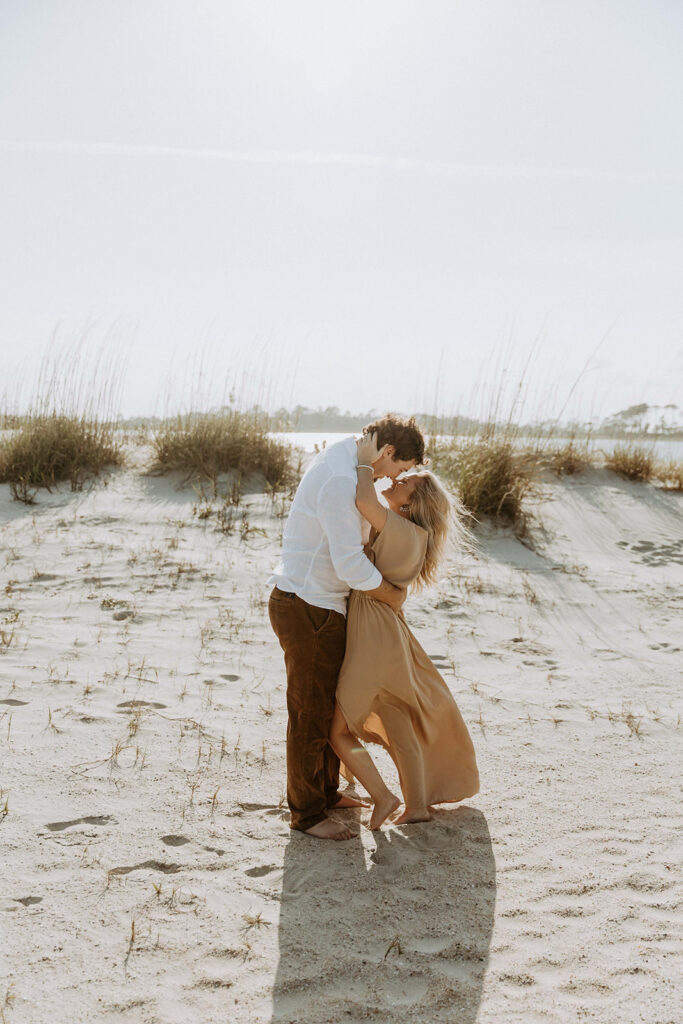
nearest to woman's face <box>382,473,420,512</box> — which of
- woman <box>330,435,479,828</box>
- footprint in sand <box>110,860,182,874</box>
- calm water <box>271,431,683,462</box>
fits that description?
woman <box>330,435,479,828</box>

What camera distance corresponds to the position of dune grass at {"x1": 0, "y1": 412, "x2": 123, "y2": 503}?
29.8 ft

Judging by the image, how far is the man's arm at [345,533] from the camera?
294cm

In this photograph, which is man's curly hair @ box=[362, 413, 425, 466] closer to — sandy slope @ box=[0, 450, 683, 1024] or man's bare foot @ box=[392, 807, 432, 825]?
man's bare foot @ box=[392, 807, 432, 825]

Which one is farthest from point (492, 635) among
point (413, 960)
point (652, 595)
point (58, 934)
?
point (58, 934)

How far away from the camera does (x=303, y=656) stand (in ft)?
10.3

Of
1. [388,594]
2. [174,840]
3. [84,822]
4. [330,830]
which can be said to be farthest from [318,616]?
[84,822]

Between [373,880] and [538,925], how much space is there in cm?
61

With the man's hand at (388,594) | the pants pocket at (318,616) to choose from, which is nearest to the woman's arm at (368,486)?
the man's hand at (388,594)

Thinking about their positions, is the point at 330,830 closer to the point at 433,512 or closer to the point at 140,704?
the point at 433,512

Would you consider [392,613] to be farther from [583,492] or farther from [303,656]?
[583,492]

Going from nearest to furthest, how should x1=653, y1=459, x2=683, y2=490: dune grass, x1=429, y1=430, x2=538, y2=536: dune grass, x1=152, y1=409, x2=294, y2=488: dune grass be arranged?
x1=429, y1=430, x2=538, y2=536: dune grass
x1=152, y1=409, x2=294, y2=488: dune grass
x1=653, y1=459, x2=683, y2=490: dune grass

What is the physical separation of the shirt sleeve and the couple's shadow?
110 cm

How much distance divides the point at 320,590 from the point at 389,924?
3.90ft

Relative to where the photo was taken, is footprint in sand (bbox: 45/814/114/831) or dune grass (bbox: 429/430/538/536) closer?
footprint in sand (bbox: 45/814/114/831)
